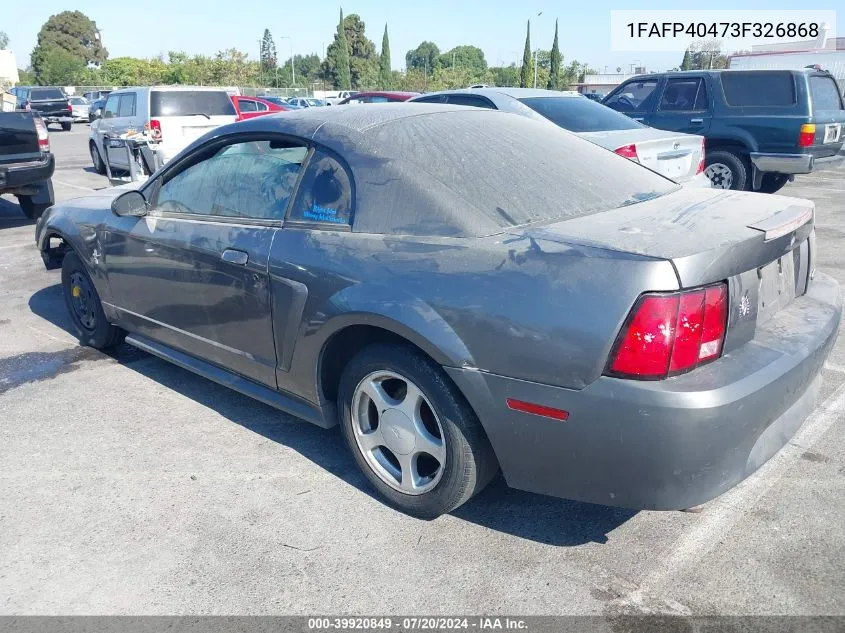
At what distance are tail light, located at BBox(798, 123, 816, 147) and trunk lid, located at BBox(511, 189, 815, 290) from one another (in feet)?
24.9

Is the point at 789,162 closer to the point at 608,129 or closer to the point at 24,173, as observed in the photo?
the point at 608,129

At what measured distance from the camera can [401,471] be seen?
9.86 ft

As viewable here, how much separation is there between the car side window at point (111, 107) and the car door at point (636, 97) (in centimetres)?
876

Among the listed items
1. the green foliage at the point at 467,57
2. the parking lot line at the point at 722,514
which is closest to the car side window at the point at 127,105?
the parking lot line at the point at 722,514

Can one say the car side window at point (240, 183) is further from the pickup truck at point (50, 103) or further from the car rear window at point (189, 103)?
the pickup truck at point (50, 103)

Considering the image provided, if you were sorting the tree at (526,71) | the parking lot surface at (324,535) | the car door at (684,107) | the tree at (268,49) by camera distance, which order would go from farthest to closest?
1. the tree at (268,49)
2. the tree at (526,71)
3. the car door at (684,107)
4. the parking lot surface at (324,535)

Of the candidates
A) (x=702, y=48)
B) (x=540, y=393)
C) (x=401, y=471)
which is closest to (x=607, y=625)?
(x=540, y=393)

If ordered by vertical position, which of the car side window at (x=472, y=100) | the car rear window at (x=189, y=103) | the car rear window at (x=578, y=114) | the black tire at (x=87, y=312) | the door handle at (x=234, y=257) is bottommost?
the black tire at (x=87, y=312)

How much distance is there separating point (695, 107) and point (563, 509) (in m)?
9.16

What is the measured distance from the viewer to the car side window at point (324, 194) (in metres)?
3.08

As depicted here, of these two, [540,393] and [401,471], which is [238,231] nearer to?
[401,471]

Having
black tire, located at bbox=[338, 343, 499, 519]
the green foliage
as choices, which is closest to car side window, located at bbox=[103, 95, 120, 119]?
black tire, located at bbox=[338, 343, 499, 519]

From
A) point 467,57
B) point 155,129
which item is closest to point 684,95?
point 155,129

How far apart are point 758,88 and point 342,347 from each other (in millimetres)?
9217
